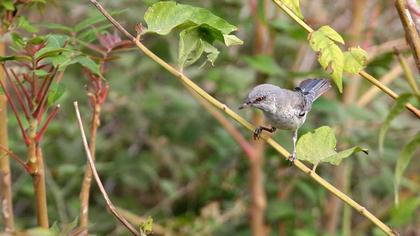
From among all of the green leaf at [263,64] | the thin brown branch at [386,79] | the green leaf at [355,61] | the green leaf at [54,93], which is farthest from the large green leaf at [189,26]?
the thin brown branch at [386,79]

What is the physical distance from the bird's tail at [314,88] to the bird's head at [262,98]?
17 centimetres

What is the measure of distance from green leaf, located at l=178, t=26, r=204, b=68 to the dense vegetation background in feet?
4.94

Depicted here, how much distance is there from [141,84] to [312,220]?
1172 millimetres

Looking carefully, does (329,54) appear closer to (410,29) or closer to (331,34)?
(331,34)

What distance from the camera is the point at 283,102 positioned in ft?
7.14

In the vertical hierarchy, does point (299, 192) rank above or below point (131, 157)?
above

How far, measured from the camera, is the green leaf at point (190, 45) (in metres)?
1.39

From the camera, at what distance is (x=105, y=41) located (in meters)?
1.67

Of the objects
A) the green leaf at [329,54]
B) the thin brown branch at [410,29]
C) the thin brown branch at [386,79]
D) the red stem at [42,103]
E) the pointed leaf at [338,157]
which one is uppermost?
the thin brown branch at [386,79]

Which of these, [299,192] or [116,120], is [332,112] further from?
[116,120]

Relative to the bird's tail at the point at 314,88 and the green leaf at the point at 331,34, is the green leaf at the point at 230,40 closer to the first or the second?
the green leaf at the point at 331,34

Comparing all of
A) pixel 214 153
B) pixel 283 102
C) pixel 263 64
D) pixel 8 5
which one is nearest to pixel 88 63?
pixel 8 5

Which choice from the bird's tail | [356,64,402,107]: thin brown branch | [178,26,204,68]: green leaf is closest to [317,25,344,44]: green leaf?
[178,26,204,68]: green leaf

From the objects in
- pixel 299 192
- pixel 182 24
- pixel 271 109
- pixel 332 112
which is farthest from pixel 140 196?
pixel 182 24
